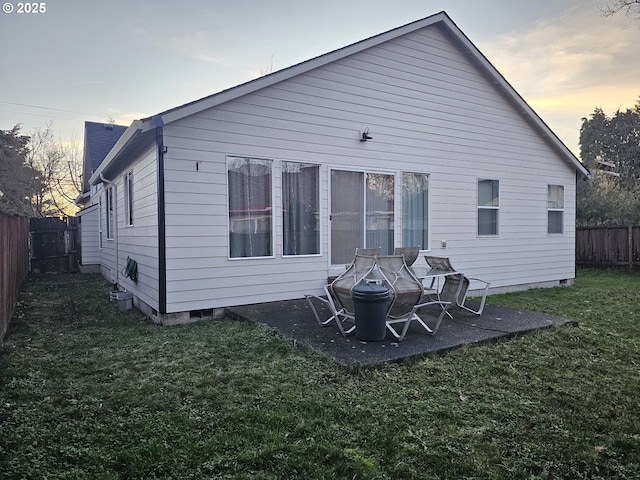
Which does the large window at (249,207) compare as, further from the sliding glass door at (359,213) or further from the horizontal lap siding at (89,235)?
the horizontal lap siding at (89,235)

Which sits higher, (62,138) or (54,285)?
(62,138)

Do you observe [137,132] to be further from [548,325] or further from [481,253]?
[481,253]

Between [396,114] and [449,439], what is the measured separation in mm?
6405

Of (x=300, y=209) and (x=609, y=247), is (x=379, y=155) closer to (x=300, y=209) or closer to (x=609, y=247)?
(x=300, y=209)

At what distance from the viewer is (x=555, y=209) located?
1039 cm

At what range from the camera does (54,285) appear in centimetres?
1109

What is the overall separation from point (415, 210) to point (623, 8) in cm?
463

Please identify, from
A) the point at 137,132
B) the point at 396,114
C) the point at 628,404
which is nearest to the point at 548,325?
the point at 628,404

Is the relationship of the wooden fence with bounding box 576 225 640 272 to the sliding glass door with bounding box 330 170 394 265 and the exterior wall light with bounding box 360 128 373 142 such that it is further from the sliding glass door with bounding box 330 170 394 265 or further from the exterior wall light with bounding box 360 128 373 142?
the exterior wall light with bounding box 360 128 373 142

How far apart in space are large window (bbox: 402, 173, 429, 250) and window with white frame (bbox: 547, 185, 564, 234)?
3.98m

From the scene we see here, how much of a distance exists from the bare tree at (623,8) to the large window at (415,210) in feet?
12.7

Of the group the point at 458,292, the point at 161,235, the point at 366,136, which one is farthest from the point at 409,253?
the point at 161,235

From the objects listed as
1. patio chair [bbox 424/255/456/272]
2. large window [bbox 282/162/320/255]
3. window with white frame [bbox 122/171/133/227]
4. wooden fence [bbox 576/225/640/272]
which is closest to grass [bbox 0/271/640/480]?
patio chair [bbox 424/255/456/272]

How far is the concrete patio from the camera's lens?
435 cm
